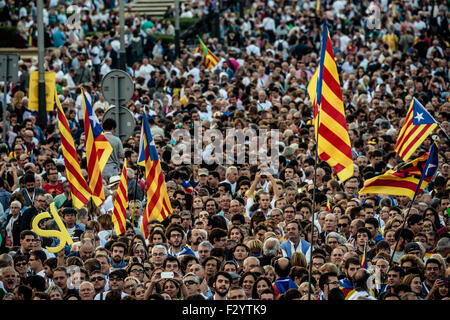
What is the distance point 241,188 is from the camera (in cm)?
1541

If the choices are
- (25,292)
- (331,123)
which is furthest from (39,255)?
(331,123)

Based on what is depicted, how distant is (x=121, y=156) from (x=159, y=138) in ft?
6.38

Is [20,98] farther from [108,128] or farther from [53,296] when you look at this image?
[53,296]

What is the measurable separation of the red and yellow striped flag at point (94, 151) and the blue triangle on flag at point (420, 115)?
440 centimetres

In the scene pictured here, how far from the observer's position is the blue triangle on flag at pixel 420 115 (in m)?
12.4

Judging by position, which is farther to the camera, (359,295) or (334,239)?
(334,239)

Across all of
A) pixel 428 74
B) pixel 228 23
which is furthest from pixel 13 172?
pixel 228 23

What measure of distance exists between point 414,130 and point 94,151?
449 cm

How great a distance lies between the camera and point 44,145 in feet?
61.5

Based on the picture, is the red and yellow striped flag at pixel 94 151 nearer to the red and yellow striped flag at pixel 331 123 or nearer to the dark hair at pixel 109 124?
the dark hair at pixel 109 124

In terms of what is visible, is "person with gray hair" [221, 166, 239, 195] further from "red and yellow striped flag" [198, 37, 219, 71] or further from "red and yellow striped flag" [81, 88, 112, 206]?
"red and yellow striped flag" [198, 37, 219, 71]

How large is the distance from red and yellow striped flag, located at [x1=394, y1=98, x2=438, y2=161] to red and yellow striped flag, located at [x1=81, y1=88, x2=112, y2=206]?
4.25m

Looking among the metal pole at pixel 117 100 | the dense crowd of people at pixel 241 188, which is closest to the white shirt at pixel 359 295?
the dense crowd of people at pixel 241 188

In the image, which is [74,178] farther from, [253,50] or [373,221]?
[253,50]
